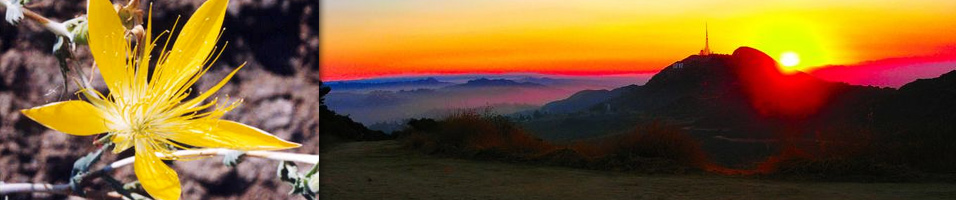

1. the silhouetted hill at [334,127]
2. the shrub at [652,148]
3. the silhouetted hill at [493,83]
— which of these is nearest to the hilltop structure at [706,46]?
the shrub at [652,148]

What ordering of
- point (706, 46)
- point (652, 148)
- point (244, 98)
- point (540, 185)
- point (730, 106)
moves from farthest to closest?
point (730, 106)
point (652, 148)
point (706, 46)
point (540, 185)
point (244, 98)

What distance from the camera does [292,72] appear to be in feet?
5.62

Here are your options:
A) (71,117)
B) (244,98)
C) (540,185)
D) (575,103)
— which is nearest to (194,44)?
(244,98)

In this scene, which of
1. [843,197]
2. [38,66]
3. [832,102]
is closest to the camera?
[38,66]

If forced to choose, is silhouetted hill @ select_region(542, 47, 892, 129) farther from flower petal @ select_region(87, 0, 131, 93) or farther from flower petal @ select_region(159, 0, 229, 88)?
flower petal @ select_region(87, 0, 131, 93)

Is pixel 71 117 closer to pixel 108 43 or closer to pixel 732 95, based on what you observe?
pixel 108 43

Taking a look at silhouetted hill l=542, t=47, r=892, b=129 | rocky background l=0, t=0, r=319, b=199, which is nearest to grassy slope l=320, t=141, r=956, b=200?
silhouetted hill l=542, t=47, r=892, b=129

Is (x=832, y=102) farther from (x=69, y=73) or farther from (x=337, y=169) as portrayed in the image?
(x=69, y=73)

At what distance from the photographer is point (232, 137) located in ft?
5.53

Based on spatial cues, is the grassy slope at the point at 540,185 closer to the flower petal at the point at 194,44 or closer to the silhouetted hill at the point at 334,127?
the silhouetted hill at the point at 334,127

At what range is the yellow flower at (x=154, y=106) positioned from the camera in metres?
1.61

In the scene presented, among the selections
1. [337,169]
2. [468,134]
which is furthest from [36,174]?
[468,134]

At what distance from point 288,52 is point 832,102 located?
4.07m

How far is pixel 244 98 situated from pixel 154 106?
0.53 ft
